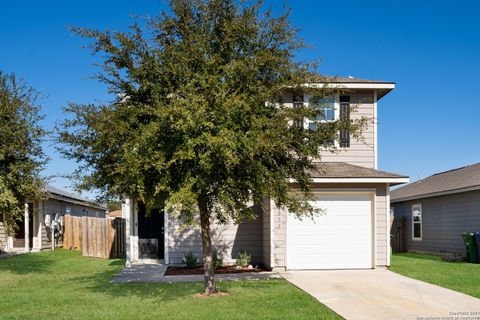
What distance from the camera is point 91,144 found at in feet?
33.8

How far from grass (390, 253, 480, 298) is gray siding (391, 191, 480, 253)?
281 cm

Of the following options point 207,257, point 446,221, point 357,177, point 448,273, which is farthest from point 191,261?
point 446,221

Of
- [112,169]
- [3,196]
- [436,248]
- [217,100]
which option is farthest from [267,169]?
[436,248]

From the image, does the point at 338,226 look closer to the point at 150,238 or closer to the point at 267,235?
the point at 267,235

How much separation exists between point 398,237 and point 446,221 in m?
3.96

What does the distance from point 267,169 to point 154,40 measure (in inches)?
132

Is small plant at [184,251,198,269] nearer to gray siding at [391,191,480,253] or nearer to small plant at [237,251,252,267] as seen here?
small plant at [237,251,252,267]

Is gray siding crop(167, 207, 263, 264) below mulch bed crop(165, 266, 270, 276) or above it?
above

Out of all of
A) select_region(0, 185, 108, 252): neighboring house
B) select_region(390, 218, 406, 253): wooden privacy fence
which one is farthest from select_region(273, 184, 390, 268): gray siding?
select_region(390, 218, 406, 253): wooden privacy fence

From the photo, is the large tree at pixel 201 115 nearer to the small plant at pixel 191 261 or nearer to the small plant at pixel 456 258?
the small plant at pixel 191 261

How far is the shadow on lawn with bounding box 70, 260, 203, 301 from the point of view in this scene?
10789 millimetres

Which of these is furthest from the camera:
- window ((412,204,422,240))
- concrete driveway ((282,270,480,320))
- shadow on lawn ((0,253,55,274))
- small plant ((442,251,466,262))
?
window ((412,204,422,240))

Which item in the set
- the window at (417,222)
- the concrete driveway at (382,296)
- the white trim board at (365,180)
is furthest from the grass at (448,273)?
the window at (417,222)

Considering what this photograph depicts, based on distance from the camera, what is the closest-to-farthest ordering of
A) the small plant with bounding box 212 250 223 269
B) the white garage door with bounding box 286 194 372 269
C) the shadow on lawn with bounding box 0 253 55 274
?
1. the white garage door with bounding box 286 194 372 269
2. the small plant with bounding box 212 250 223 269
3. the shadow on lawn with bounding box 0 253 55 274
